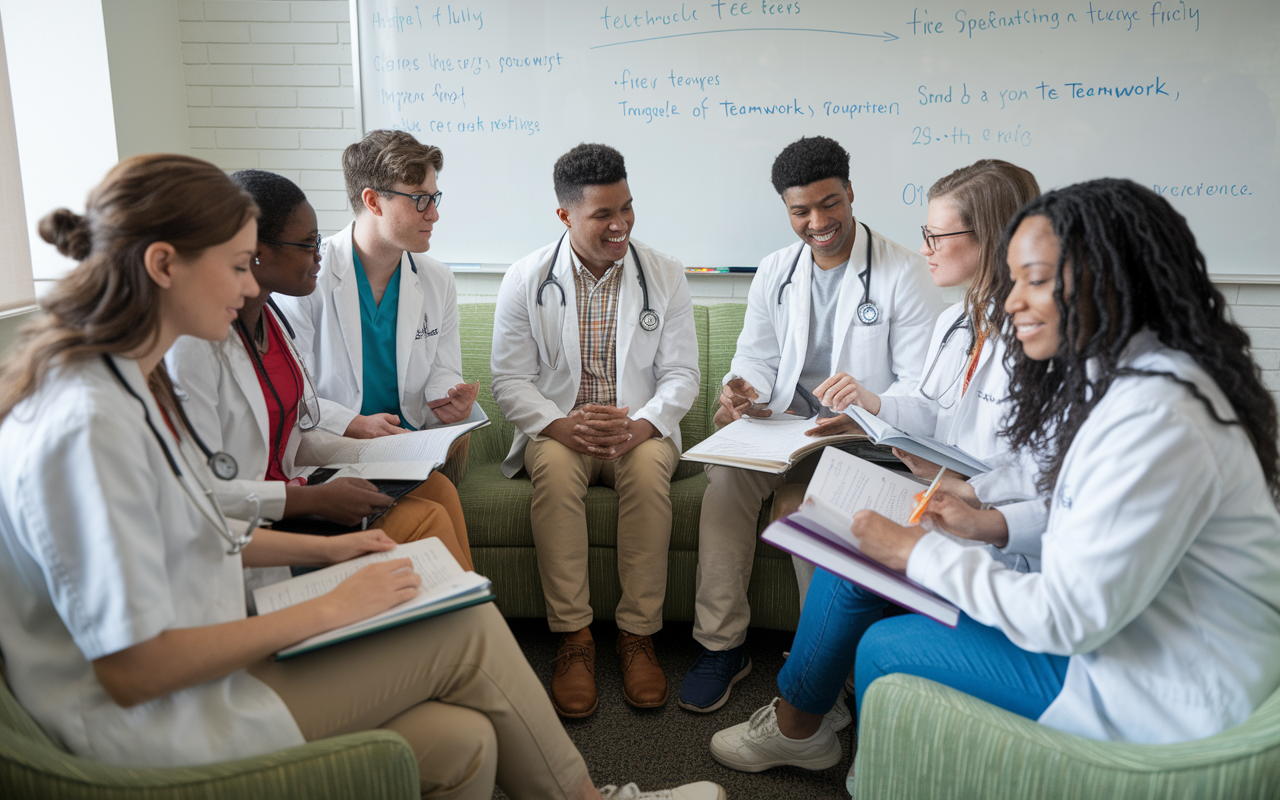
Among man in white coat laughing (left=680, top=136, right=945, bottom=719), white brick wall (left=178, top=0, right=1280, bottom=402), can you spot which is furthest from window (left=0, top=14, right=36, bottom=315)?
man in white coat laughing (left=680, top=136, right=945, bottom=719)

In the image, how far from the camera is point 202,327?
1.12 m

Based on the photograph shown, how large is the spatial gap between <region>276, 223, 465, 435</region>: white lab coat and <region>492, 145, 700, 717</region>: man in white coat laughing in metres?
0.18

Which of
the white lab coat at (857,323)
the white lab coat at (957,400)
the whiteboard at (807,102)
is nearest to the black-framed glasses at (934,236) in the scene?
the white lab coat at (957,400)

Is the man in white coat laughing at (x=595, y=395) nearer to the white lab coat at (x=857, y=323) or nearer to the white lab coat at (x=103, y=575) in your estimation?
the white lab coat at (x=857, y=323)

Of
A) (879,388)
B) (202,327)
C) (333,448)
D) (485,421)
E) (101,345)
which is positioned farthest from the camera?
(879,388)

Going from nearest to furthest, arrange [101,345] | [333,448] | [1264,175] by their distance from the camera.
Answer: [101,345] → [333,448] → [1264,175]

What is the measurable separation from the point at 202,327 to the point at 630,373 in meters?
1.55

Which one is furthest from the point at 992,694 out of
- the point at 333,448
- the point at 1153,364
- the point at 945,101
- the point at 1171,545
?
the point at 945,101

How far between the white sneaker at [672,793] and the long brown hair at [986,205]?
1.21 meters

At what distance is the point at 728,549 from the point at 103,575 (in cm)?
152

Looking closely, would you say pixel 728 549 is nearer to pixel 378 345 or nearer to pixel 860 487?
pixel 860 487

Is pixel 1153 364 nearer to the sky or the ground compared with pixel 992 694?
nearer to the sky

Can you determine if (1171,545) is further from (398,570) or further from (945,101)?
(945,101)

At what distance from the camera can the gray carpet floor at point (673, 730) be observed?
1782mm
